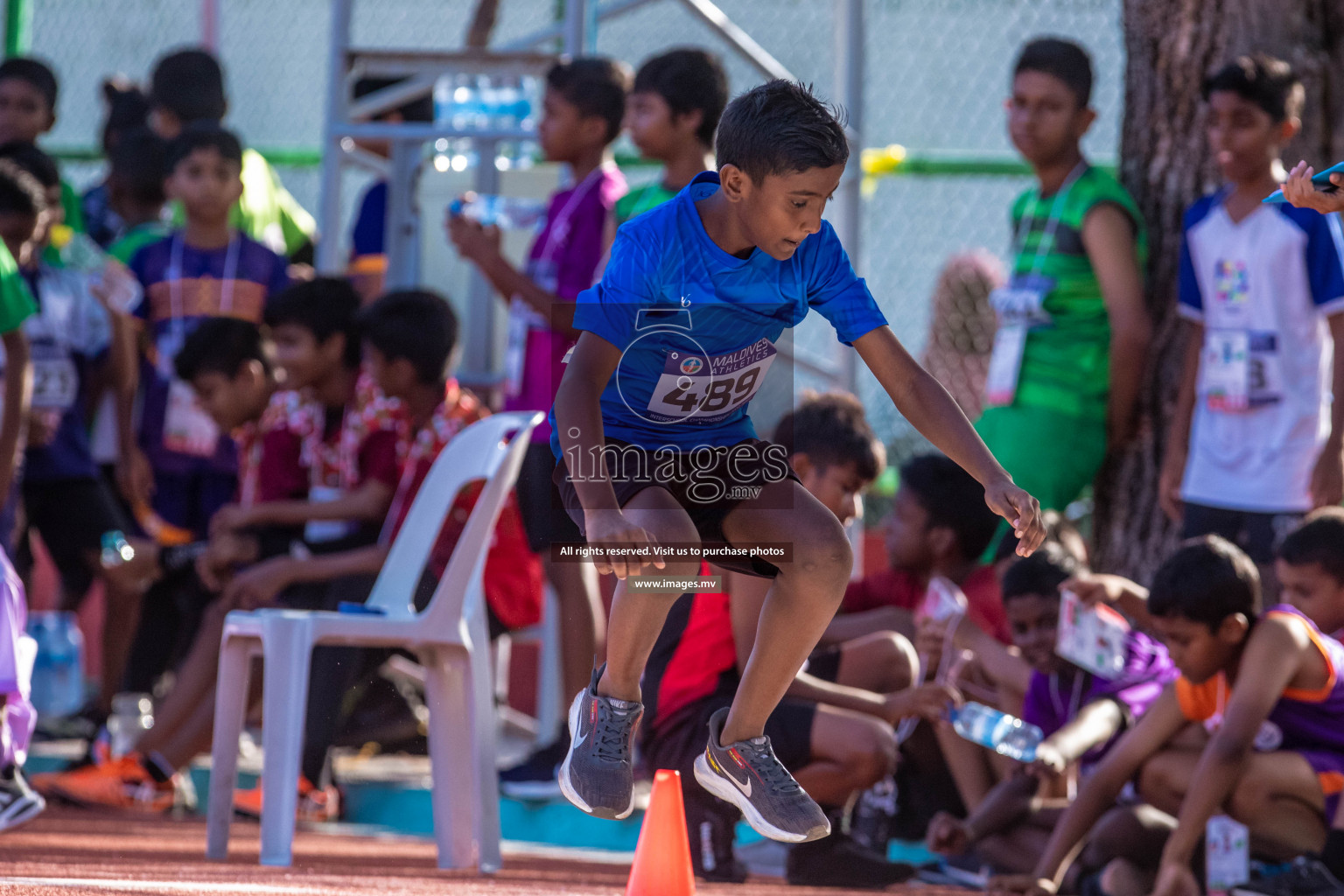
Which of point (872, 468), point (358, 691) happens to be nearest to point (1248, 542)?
point (872, 468)

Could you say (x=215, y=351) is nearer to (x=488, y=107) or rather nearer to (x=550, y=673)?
(x=488, y=107)

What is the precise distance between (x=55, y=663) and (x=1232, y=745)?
186 inches

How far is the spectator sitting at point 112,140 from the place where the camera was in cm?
723

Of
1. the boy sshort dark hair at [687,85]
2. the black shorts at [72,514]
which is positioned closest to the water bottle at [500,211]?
the boy sshort dark hair at [687,85]

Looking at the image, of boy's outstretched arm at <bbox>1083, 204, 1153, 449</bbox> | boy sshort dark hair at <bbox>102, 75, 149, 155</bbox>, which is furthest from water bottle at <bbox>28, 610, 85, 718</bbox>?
boy's outstretched arm at <bbox>1083, 204, 1153, 449</bbox>

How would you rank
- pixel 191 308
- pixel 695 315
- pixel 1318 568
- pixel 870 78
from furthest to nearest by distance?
1. pixel 870 78
2. pixel 191 308
3. pixel 1318 568
4. pixel 695 315

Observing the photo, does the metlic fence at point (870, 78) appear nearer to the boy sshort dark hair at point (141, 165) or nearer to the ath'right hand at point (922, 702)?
the boy sshort dark hair at point (141, 165)

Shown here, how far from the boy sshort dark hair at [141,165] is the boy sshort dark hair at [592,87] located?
2082 mm

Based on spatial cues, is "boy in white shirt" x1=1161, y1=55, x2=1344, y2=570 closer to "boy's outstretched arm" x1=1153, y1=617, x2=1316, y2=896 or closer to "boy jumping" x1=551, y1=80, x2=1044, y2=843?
"boy's outstretched arm" x1=1153, y1=617, x2=1316, y2=896

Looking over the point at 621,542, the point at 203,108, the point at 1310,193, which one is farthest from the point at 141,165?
the point at 1310,193

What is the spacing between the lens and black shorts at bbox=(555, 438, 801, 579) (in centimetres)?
308

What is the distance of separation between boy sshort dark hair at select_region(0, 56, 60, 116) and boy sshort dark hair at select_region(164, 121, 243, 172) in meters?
0.78

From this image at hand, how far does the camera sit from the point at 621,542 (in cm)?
272

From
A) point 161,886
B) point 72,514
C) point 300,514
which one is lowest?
point 161,886
